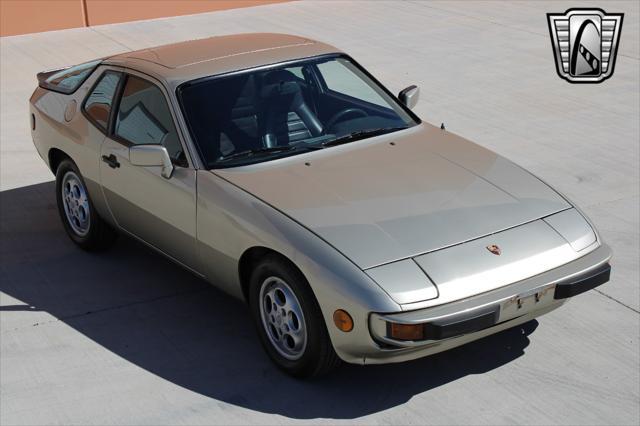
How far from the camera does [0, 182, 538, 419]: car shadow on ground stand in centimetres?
525

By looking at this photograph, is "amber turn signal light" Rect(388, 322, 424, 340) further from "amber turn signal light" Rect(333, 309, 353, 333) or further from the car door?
the car door

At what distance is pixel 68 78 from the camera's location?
23.9 feet

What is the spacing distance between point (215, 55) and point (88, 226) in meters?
1.48

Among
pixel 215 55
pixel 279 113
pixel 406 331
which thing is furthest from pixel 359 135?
pixel 406 331

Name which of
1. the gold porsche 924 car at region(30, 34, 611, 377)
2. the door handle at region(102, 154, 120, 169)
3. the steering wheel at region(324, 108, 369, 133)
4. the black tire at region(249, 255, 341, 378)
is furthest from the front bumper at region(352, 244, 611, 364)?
the door handle at region(102, 154, 120, 169)

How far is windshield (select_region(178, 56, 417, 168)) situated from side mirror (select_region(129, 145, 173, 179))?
0.20 meters

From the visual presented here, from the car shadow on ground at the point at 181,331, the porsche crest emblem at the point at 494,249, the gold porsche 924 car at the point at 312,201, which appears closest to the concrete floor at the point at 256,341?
the car shadow on ground at the point at 181,331

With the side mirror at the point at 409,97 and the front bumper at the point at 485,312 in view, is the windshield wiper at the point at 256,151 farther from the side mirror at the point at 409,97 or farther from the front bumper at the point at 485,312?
the front bumper at the point at 485,312

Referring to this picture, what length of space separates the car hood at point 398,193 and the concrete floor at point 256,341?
30.3 inches

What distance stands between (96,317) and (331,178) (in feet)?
5.40

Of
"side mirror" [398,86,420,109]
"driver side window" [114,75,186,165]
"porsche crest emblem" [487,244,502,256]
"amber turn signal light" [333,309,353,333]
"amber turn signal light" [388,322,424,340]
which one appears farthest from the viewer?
"side mirror" [398,86,420,109]

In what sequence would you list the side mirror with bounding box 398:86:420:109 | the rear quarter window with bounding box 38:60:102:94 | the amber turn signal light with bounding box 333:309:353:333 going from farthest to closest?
the rear quarter window with bounding box 38:60:102:94, the side mirror with bounding box 398:86:420:109, the amber turn signal light with bounding box 333:309:353:333

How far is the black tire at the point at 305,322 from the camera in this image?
16.5 feet

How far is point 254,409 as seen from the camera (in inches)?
202
